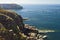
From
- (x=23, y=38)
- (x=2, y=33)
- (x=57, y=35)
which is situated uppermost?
(x=2, y=33)

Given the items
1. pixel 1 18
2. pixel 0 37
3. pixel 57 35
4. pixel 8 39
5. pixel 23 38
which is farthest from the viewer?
pixel 57 35

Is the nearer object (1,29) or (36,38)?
(1,29)

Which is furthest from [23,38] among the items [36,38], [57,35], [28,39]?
[57,35]

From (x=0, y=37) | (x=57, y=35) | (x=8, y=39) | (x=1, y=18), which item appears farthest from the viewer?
(x=57, y=35)

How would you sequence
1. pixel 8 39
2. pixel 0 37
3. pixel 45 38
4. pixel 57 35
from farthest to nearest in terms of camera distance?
pixel 57 35, pixel 45 38, pixel 8 39, pixel 0 37

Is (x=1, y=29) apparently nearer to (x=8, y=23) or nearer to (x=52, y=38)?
(x=8, y=23)

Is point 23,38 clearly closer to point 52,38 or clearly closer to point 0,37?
point 0,37

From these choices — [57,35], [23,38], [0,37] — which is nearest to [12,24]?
[23,38]

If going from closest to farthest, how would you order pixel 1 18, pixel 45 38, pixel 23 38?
pixel 23 38
pixel 1 18
pixel 45 38

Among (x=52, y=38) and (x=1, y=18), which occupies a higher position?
(x=1, y=18)
